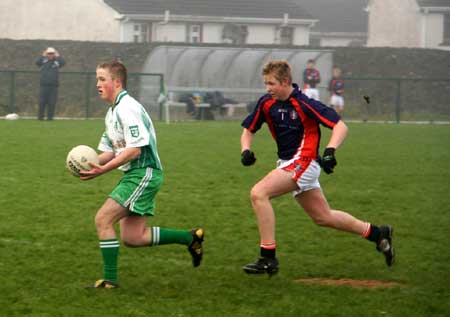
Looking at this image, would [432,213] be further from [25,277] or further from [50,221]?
[25,277]

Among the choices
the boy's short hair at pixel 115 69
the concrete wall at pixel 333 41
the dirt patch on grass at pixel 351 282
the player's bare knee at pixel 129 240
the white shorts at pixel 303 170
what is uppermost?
→ the concrete wall at pixel 333 41

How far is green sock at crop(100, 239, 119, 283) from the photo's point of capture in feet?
22.5

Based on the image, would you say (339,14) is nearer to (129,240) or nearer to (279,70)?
(279,70)

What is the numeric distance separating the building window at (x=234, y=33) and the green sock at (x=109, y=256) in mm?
42085

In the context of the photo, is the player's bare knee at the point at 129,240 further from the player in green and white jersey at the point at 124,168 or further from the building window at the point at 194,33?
the building window at the point at 194,33

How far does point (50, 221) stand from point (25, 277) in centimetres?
261

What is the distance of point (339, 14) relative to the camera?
67875mm

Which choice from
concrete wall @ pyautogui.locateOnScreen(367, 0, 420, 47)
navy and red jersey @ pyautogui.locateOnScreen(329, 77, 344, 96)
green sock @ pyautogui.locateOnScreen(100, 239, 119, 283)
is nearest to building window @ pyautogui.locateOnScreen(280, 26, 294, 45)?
concrete wall @ pyautogui.locateOnScreen(367, 0, 420, 47)

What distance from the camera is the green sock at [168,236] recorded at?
730 cm

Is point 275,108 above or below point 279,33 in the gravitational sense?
below

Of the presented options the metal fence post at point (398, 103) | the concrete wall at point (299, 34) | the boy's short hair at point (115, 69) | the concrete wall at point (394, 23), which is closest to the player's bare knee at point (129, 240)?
the boy's short hair at point (115, 69)

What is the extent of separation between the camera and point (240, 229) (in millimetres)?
9688

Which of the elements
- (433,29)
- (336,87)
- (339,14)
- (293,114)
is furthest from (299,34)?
(293,114)

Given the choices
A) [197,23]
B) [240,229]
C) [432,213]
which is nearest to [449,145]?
[432,213]
